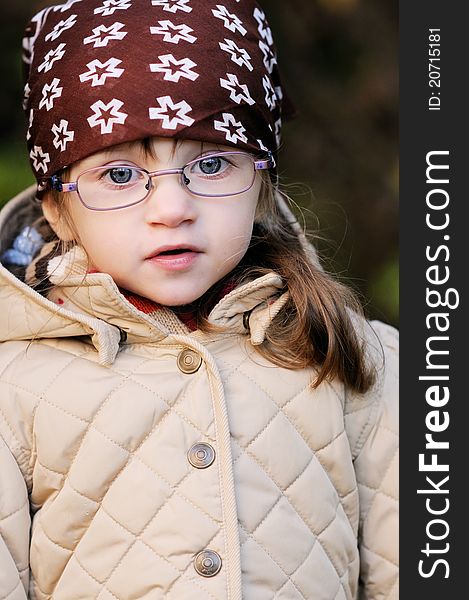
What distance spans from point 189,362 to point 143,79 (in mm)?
634

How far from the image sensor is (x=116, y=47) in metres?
2.19

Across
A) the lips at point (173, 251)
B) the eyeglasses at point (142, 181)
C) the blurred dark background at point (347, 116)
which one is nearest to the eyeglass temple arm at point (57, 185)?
the eyeglasses at point (142, 181)

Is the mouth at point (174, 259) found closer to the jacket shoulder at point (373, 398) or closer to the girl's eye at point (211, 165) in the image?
the girl's eye at point (211, 165)

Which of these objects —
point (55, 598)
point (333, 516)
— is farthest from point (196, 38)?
point (55, 598)

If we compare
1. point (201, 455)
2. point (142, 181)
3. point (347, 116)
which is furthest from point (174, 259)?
point (347, 116)

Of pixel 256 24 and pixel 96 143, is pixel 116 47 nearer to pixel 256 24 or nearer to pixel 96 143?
pixel 96 143

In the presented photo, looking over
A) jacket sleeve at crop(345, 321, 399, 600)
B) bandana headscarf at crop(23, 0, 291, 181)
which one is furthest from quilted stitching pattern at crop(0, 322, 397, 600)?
bandana headscarf at crop(23, 0, 291, 181)

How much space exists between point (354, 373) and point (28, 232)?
939 millimetres

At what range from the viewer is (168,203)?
2.13m

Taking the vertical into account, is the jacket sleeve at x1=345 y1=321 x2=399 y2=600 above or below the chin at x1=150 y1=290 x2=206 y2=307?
below

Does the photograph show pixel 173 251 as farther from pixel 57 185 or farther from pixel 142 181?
pixel 57 185

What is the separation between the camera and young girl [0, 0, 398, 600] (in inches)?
84.4

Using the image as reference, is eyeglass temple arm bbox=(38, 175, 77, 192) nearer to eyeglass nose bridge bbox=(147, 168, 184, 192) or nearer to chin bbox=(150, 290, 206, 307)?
eyeglass nose bridge bbox=(147, 168, 184, 192)

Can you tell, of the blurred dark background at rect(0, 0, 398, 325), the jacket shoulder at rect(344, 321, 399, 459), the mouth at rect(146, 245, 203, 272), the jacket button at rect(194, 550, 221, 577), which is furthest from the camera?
the blurred dark background at rect(0, 0, 398, 325)
